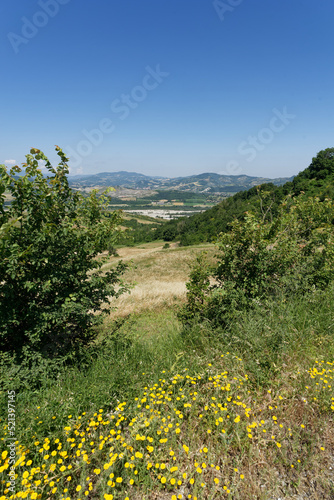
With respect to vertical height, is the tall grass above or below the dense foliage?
below

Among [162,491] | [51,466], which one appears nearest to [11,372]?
[51,466]

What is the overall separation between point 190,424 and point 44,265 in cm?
395

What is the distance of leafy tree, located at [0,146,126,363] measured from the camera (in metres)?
4.20

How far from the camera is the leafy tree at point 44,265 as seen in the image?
4195 millimetres

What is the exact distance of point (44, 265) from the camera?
187 inches

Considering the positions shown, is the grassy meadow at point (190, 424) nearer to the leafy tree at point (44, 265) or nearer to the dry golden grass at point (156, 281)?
the leafy tree at point (44, 265)

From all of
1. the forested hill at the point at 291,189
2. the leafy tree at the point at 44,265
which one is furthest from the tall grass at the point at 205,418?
the forested hill at the point at 291,189

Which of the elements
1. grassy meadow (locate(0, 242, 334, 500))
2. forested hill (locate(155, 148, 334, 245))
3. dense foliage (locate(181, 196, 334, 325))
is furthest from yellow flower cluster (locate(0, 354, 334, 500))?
forested hill (locate(155, 148, 334, 245))

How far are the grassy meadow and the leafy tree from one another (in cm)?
97

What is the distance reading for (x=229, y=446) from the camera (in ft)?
9.07

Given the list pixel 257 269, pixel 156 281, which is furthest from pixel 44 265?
pixel 156 281

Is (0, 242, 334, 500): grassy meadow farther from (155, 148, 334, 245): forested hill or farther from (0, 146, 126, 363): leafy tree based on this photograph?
(155, 148, 334, 245): forested hill

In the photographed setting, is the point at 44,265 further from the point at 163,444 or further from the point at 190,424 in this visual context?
the point at 190,424

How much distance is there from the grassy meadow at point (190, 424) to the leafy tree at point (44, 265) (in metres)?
0.97
